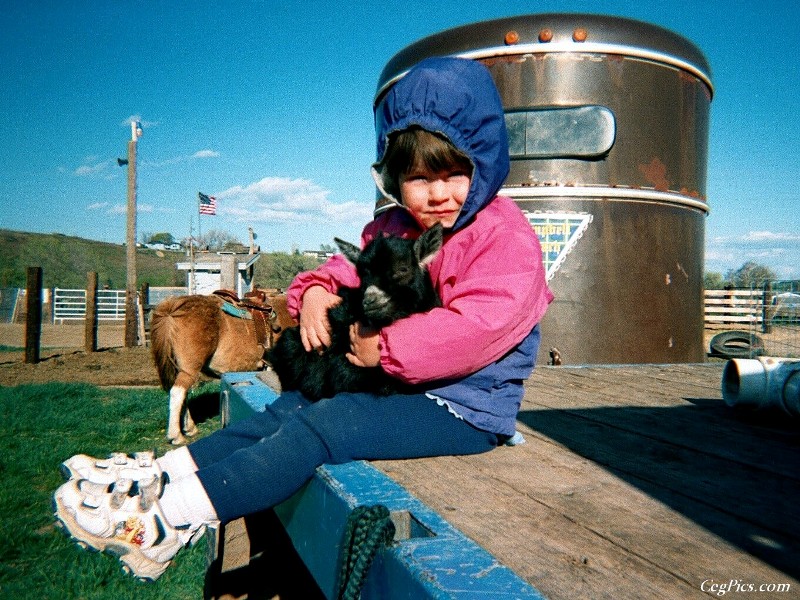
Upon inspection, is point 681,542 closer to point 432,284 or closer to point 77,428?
point 432,284

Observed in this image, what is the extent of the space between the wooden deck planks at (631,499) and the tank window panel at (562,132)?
3237mm

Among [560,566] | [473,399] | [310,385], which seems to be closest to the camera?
[560,566]

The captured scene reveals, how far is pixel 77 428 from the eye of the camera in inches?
260

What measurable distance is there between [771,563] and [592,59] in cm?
524

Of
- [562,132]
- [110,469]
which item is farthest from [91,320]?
[110,469]

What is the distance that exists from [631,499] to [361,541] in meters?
0.86

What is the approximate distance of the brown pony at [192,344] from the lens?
7.00 meters

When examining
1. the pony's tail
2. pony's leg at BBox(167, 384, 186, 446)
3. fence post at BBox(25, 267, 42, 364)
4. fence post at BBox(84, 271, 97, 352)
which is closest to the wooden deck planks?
pony's leg at BBox(167, 384, 186, 446)

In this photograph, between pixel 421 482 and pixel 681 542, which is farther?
pixel 421 482

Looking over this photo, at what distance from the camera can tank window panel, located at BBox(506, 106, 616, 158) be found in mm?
5262

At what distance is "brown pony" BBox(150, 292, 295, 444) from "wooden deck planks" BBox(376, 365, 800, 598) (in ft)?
17.7

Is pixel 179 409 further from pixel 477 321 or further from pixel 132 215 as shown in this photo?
pixel 132 215

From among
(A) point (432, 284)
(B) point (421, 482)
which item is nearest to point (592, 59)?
(A) point (432, 284)

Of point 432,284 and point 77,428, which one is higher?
→ point 432,284
